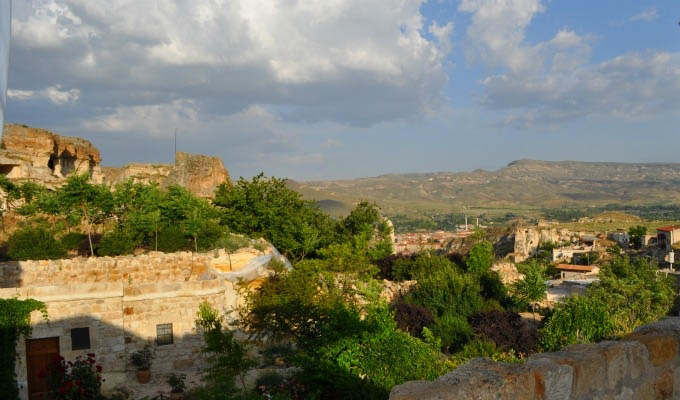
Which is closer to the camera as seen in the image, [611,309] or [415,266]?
[611,309]

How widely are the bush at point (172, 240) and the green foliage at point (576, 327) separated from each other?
42.8ft

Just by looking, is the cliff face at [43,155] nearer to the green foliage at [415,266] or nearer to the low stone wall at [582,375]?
the green foliage at [415,266]

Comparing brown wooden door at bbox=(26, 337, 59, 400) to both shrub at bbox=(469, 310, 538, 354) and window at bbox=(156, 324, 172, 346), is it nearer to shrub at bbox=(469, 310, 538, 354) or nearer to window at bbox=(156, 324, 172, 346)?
window at bbox=(156, 324, 172, 346)

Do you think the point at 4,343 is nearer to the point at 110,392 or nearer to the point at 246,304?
the point at 110,392

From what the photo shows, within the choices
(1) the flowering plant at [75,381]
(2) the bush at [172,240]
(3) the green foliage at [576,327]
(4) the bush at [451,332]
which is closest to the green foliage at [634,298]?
(3) the green foliage at [576,327]

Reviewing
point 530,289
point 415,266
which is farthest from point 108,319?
point 530,289

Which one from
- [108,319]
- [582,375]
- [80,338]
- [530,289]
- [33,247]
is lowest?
[530,289]

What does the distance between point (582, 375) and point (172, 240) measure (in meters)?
17.6

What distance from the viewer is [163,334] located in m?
12.0

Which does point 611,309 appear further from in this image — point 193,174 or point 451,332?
point 193,174

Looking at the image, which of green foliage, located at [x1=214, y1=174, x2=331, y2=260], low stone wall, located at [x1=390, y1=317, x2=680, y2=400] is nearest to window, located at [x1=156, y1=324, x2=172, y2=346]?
green foliage, located at [x1=214, y1=174, x2=331, y2=260]

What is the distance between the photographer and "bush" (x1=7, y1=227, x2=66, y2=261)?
15.6 meters

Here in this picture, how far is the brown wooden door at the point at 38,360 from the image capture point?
1035 centimetres

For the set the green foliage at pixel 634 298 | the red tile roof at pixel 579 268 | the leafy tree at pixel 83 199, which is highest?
the leafy tree at pixel 83 199
